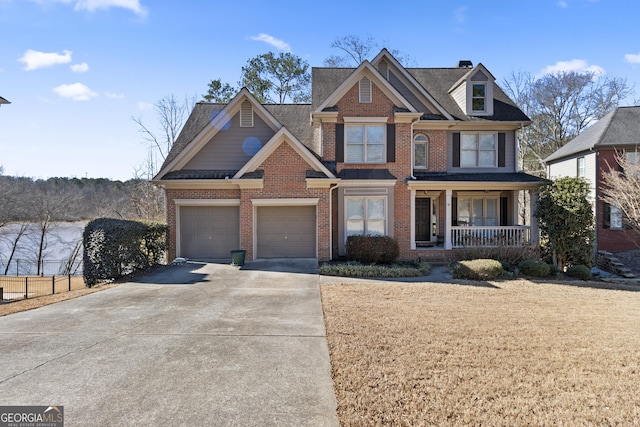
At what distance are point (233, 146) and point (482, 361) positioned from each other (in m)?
13.3

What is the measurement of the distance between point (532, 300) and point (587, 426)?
21.9 ft

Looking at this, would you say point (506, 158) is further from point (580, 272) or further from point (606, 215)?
point (606, 215)

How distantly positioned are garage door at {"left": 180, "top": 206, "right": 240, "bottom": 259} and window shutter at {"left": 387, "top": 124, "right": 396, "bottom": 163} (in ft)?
23.1

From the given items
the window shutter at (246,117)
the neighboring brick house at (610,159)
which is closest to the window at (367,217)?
the window shutter at (246,117)

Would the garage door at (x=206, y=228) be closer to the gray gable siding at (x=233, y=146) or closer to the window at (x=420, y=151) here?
the gray gable siding at (x=233, y=146)

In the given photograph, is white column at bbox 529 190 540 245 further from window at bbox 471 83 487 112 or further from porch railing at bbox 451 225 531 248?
window at bbox 471 83 487 112

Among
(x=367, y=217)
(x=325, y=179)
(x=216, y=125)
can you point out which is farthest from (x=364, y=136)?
(x=216, y=125)

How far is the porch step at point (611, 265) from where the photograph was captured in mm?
16156

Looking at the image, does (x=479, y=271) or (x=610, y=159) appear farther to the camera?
(x=610, y=159)

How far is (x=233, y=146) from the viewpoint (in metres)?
15.9

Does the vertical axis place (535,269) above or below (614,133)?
below

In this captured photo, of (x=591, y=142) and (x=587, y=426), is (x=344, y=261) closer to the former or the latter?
(x=587, y=426)

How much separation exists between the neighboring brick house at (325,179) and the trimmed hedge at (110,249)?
256cm

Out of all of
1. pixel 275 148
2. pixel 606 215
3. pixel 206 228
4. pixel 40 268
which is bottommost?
pixel 40 268
